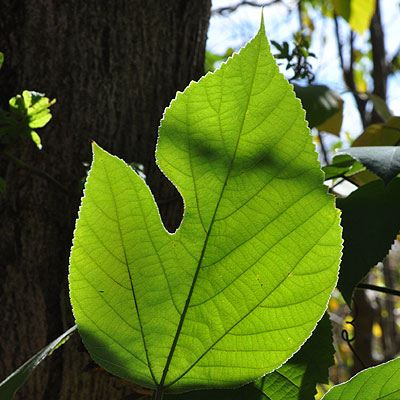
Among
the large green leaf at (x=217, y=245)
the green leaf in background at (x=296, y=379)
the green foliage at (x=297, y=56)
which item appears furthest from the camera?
the green foliage at (x=297, y=56)

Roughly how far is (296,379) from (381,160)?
0.71 feet

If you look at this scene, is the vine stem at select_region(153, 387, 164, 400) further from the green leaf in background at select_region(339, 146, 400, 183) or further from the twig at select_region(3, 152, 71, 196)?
the twig at select_region(3, 152, 71, 196)

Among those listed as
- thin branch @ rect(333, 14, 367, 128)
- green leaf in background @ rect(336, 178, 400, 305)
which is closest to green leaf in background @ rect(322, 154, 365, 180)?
green leaf in background @ rect(336, 178, 400, 305)

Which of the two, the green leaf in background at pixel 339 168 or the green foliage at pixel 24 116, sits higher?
the green foliage at pixel 24 116

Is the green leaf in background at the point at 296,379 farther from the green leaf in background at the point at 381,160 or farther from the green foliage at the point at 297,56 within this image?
the green foliage at the point at 297,56

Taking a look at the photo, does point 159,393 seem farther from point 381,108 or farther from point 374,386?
point 381,108

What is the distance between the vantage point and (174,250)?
0.30 meters

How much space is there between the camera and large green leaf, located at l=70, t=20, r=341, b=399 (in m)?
0.29

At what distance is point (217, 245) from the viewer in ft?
0.97

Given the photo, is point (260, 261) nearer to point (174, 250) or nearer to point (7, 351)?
point (174, 250)

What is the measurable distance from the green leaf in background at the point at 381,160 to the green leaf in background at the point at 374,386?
0.60 feet

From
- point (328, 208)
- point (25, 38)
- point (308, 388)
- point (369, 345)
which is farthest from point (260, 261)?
point (369, 345)

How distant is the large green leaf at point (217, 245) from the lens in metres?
0.29

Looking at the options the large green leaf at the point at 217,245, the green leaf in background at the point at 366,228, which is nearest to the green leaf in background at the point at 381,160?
the green leaf in background at the point at 366,228
